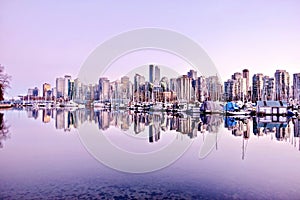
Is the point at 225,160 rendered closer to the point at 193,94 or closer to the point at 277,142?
the point at 277,142

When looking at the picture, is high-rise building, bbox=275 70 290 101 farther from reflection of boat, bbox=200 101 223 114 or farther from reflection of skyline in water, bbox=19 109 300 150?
reflection of skyline in water, bbox=19 109 300 150

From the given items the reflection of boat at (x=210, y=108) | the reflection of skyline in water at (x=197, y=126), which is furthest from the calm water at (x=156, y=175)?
the reflection of boat at (x=210, y=108)

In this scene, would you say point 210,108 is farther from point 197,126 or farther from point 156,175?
point 156,175

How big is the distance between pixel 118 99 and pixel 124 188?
479 feet

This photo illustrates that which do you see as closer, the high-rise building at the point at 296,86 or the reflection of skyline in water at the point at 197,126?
the reflection of skyline in water at the point at 197,126

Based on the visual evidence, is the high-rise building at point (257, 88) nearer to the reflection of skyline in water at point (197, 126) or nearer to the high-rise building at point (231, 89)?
the high-rise building at point (231, 89)

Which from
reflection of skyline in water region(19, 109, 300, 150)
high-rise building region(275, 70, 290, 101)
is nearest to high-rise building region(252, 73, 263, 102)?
high-rise building region(275, 70, 290, 101)

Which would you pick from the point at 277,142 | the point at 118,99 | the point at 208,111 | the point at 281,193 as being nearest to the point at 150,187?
the point at 281,193

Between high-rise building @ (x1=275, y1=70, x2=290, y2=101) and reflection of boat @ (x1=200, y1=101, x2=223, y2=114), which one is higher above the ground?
high-rise building @ (x1=275, y1=70, x2=290, y2=101)

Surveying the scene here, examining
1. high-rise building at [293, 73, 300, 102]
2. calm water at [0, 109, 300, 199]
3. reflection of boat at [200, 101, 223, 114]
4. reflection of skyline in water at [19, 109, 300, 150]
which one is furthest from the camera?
high-rise building at [293, 73, 300, 102]

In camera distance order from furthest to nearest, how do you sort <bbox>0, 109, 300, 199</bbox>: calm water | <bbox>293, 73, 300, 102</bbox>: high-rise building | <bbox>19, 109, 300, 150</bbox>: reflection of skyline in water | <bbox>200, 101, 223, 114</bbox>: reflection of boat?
<bbox>293, 73, 300, 102</bbox>: high-rise building → <bbox>200, 101, 223, 114</bbox>: reflection of boat → <bbox>19, 109, 300, 150</bbox>: reflection of skyline in water → <bbox>0, 109, 300, 199</bbox>: calm water

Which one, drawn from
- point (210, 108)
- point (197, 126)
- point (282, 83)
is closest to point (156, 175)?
point (197, 126)

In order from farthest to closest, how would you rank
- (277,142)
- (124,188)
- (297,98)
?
(297,98) → (277,142) → (124,188)

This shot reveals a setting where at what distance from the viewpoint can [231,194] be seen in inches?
448
